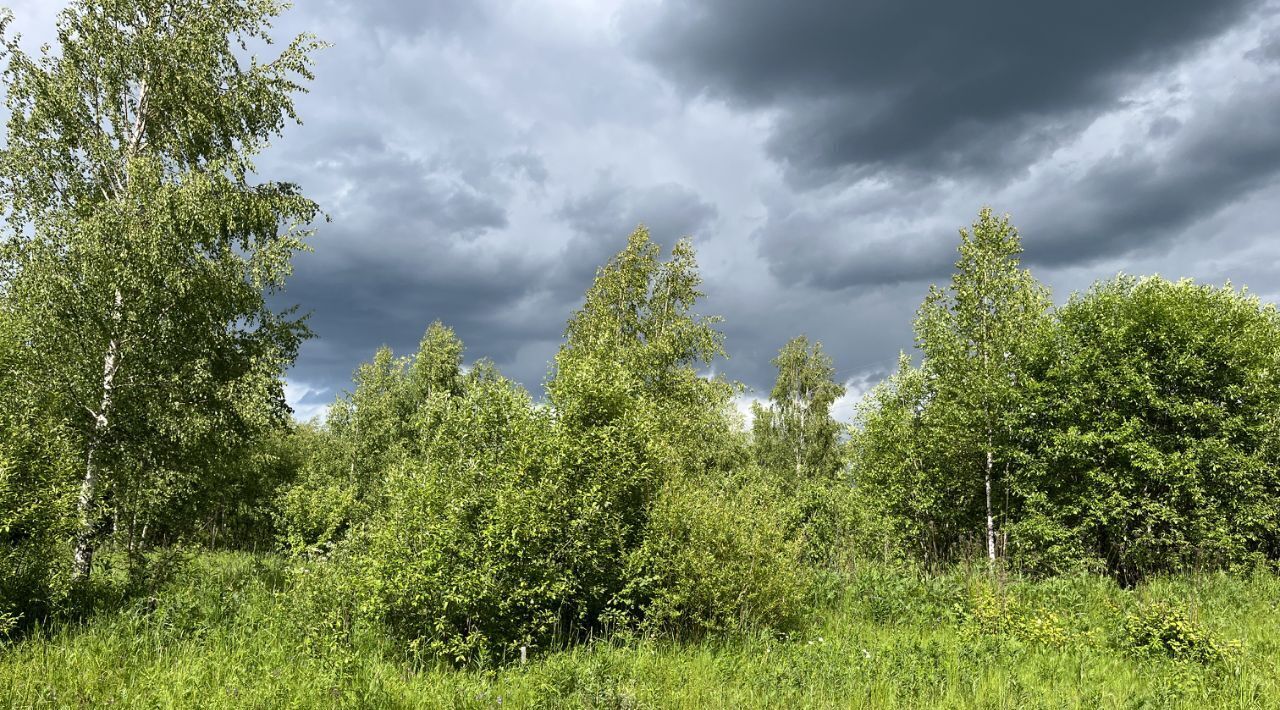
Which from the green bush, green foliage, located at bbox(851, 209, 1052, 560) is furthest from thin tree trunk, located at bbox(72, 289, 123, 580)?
green foliage, located at bbox(851, 209, 1052, 560)

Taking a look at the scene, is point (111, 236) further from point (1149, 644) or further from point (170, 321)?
point (1149, 644)

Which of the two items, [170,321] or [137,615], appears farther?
[170,321]

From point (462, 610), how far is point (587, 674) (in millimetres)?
2532

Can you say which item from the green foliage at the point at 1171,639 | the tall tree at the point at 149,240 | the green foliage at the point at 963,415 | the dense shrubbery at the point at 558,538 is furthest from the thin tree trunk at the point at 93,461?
the green foliage at the point at 963,415

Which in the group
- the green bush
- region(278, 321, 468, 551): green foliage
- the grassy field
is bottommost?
the grassy field

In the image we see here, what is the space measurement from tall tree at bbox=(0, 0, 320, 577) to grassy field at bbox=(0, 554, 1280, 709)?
3.36m

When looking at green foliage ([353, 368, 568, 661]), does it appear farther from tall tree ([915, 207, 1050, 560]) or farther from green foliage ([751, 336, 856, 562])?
green foliage ([751, 336, 856, 562])

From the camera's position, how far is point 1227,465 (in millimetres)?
17656

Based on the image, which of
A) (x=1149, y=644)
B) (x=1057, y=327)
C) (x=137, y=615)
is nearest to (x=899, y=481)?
(x=1057, y=327)

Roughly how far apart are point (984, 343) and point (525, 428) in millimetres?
18086

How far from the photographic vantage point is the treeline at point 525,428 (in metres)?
10.0

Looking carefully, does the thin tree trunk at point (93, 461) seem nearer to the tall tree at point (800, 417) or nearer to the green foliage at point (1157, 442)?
the green foliage at point (1157, 442)

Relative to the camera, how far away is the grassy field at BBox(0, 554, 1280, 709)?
7.34 m

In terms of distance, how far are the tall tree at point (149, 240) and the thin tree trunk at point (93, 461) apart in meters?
0.03
